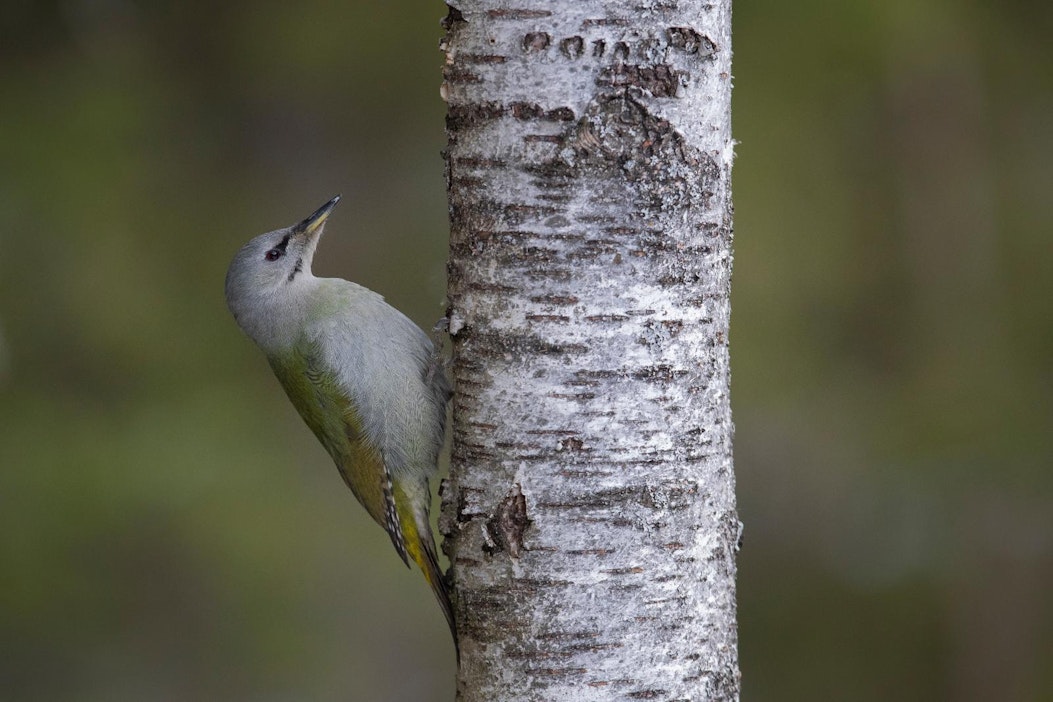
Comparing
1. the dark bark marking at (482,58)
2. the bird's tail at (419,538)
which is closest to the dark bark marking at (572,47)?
the dark bark marking at (482,58)

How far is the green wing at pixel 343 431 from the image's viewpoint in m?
3.62

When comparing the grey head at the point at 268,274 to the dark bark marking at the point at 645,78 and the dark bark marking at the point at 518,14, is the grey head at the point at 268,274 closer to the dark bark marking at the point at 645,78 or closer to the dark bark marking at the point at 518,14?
the dark bark marking at the point at 518,14

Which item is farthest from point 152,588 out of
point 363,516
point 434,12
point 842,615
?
point 842,615

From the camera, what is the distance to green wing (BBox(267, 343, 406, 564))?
11.9ft

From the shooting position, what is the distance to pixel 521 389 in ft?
7.30

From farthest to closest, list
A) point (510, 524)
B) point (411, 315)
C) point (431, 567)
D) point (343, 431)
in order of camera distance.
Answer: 1. point (411, 315)
2. point (343, 431)
3. point (431, 567)
4. point (510, 524)

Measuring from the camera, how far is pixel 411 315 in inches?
260

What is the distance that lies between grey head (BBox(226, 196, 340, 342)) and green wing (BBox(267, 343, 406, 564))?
0.57 ft

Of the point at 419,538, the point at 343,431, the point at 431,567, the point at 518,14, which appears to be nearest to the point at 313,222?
the point at 343,431

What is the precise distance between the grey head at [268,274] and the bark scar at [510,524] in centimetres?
181

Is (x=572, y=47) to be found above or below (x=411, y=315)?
above

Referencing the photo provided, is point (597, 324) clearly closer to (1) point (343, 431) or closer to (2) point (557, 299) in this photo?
(2) point (557, 299)

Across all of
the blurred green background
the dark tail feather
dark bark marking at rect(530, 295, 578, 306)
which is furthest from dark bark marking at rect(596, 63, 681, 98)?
the blurred green background

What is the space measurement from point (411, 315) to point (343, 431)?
292 cm
